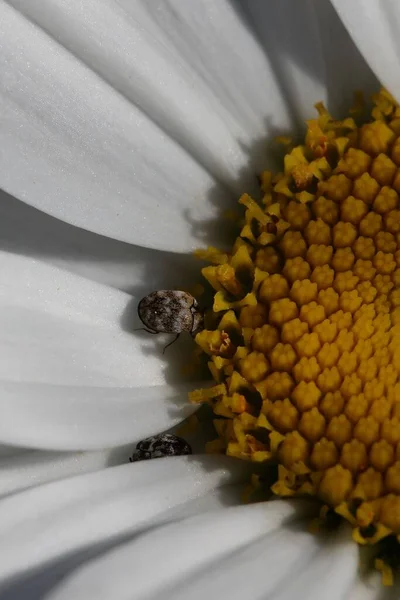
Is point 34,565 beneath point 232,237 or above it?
beneath

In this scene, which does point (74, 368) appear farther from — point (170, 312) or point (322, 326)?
point (322, 326)

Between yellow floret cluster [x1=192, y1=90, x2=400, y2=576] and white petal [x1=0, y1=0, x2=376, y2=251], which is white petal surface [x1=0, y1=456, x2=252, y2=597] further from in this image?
white petal [x1=0, y1=0, x2=376, y2=251]

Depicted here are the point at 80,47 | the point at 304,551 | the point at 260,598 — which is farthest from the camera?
the point at 80,47

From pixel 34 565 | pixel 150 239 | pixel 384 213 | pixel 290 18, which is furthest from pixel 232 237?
pixel 34 565

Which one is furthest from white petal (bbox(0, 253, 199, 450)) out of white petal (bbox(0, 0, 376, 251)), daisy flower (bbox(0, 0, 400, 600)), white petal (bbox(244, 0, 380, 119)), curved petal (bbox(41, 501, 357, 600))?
white petal (bbox(244, 0, 380, 119))

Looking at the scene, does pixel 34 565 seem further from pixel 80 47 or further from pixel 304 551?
pixel 80 47

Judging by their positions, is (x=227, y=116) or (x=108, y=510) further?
(x=227, y=116)
